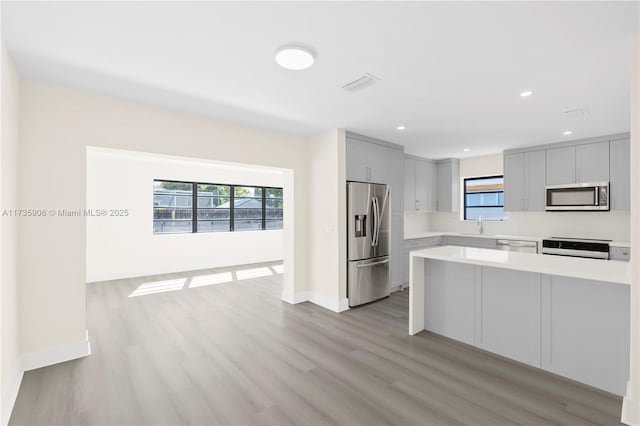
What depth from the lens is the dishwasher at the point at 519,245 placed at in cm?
509

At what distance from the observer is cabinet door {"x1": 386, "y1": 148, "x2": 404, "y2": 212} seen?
5.00 metres

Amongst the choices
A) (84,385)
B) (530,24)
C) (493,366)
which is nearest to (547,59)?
(530,24)

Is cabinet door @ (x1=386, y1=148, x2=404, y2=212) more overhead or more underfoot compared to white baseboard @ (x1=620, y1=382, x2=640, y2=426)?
more overhead

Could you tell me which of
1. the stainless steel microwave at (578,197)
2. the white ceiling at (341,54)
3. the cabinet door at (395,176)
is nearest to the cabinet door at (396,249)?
the cabinet door at (395,176)

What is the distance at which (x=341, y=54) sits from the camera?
2.19 m

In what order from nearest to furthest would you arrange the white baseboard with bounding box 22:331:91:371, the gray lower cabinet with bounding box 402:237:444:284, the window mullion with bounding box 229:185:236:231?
the white baseboard with bounding box 22:331:91:371 → the gray lower cabinet with bounding box 402:237:444:284 → the window mullion with bounding box 229:185:236:231

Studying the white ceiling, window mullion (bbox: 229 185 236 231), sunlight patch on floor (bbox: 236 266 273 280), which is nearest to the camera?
the white ceiling

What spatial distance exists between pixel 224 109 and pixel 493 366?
12.3 feet

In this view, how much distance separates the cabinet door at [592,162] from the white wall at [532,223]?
679mm

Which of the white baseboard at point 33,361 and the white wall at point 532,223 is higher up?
the white wall at point 532,223

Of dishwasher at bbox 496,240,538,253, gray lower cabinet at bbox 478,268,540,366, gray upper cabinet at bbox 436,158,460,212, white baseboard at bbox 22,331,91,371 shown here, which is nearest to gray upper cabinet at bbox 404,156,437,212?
gray upper cabinet at bbox 436,158,460,212

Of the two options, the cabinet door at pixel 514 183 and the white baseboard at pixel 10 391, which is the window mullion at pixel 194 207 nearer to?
the white baseboard at pixel 10 391

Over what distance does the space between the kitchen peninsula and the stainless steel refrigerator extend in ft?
3.65

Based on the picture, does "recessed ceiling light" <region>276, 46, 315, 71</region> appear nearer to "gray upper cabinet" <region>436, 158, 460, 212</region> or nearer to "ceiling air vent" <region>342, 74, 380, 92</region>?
"ceiling air vent" <region>342, 74, 380, 92</region>
